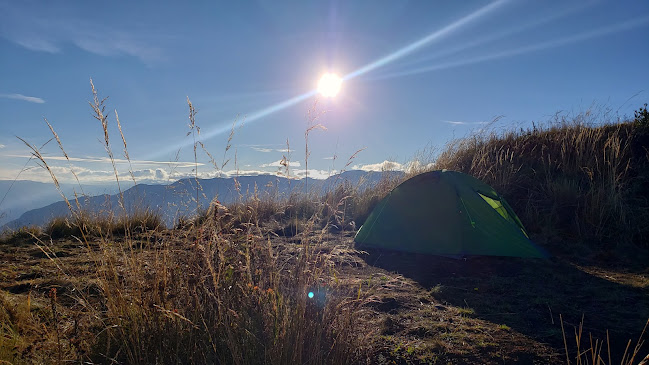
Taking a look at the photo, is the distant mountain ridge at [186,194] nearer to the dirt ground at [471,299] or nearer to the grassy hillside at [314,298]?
the grassy hillside at [314,298]

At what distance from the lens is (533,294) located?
4.05 meters

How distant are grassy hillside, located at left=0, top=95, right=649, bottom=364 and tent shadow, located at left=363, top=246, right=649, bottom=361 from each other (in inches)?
0.9

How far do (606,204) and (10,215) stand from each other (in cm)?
1034

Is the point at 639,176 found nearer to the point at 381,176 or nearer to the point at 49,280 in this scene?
the point at 381,176

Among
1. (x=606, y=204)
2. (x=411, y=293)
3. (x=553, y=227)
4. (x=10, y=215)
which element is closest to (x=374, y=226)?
(x=411, y=293)

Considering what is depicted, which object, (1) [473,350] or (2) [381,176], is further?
(2) [381,176]

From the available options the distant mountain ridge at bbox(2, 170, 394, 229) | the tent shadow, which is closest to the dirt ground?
the tent shadow

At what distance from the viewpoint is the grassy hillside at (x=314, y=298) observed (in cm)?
223

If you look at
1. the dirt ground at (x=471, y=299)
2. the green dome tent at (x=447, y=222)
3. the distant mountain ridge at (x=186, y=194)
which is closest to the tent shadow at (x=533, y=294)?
the dirt ground at (x=471, y=299)

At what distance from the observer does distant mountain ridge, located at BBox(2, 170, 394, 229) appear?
9.98ft

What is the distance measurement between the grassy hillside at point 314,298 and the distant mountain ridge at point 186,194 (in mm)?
230

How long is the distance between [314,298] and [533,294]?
286cm

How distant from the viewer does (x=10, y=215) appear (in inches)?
258

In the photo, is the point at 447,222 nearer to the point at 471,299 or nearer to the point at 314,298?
the point at 471,299
